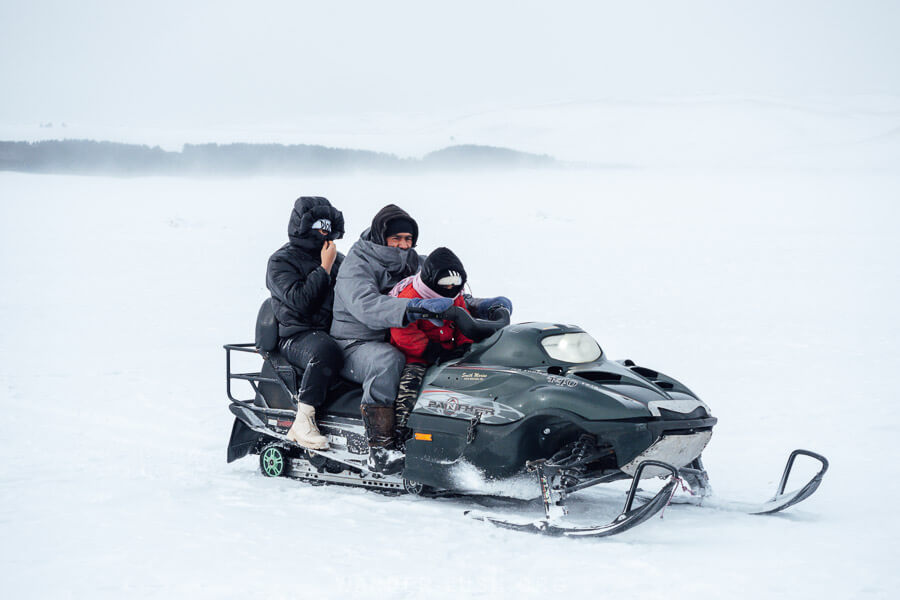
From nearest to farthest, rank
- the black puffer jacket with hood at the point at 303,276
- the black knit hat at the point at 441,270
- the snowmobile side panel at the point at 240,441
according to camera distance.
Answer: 1. the black knit hat at the point at 441,270
2. the black puffer jacket with hood at the point at 303,276
3. the snowmobile side panel at the point at 240,441

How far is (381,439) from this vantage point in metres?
4.63

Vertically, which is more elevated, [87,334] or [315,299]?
[315,299]

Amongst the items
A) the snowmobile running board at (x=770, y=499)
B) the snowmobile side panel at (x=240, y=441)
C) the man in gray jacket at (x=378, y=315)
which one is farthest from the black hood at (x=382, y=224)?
the snowmobile running board at (x=770, y=499)

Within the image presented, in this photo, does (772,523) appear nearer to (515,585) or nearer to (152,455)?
(515,585)

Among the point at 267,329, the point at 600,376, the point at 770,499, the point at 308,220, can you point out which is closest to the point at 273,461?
the point at 267,329

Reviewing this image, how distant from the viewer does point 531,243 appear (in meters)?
17.8

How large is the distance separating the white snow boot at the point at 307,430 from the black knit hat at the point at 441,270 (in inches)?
38.8

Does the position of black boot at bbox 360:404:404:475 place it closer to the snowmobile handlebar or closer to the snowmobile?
the snowmobile

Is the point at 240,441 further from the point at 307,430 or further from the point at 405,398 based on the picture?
the point at 405,398

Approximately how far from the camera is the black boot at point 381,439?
4.61 metres

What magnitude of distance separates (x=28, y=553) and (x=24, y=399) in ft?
13.4

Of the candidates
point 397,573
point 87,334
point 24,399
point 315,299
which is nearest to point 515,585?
point 397,573

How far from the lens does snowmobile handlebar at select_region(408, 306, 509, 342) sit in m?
4.41

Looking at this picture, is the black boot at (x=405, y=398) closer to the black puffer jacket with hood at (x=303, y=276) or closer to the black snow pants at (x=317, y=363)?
the black snow pants at (x=317, y=363)
